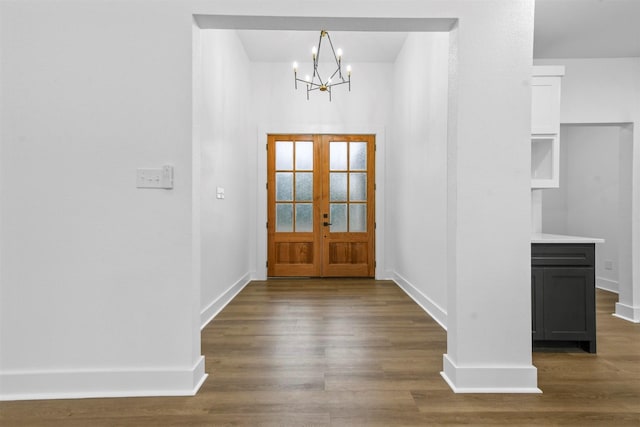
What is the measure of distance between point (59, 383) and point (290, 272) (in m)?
3.85

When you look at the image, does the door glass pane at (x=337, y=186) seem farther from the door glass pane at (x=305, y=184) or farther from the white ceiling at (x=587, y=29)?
Result: the white ceiling at (x=587, y=29)

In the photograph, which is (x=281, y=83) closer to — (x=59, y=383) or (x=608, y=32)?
(x=608, y=32)

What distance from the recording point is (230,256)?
4.48 metres

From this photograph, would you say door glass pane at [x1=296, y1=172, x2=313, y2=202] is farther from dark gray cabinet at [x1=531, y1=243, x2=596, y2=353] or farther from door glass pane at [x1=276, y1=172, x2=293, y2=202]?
dark gray cabinet at [x1=531, y1=243, x2=596, y2=353]

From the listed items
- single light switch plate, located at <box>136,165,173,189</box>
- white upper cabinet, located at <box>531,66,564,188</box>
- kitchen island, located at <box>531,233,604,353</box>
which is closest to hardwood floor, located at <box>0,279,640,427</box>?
kitchen island, located at <box>531,233,604,353</box>

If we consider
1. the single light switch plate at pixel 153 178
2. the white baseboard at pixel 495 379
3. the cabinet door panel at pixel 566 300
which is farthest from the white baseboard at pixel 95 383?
the cabinet door panel at pixel 566 300

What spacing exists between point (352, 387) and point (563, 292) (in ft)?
5.93

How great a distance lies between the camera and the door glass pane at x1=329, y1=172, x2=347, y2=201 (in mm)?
5836

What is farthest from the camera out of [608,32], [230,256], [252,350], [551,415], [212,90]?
[230,256]

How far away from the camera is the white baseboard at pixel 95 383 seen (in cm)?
210

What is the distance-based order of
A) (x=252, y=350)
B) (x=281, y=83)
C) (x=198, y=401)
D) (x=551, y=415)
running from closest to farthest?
(x=551, y=415)
(x=198, y=401)
(x=252, y=350)
(x=281, y=83)

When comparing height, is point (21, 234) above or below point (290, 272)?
above

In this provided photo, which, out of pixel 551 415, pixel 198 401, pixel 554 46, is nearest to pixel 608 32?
pixel 554 46

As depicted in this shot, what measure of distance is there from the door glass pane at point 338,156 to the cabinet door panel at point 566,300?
3499 mm
